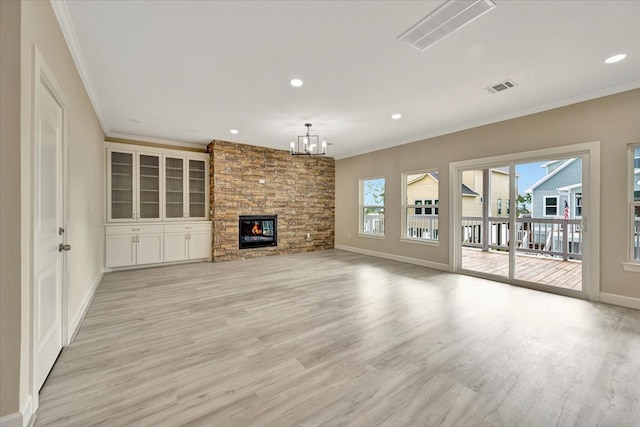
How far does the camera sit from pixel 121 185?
5.57 metres

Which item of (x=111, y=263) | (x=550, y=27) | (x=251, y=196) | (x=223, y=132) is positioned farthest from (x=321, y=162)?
(x=550, y=27)

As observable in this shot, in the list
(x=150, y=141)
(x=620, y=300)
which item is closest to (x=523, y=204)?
(x=620, y=300)

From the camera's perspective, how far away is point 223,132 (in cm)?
555

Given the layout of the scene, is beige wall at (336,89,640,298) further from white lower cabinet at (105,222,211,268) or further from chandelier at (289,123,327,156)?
white lower cabinet at (105,222,211,268)

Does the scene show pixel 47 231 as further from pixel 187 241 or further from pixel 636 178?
pixel 636 178

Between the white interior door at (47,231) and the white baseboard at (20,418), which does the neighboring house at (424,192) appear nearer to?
the white interior door at (47,231)

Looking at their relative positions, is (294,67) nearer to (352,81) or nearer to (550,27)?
(352,81)

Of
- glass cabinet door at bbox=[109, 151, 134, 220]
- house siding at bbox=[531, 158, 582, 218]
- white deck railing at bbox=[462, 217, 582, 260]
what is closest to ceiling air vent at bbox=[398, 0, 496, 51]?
house siding at bbox=[531, 158, 582, 218]

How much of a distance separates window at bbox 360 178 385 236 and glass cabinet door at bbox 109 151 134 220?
5.50 meters

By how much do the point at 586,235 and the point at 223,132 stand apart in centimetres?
629

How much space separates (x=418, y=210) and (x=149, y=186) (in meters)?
6.00

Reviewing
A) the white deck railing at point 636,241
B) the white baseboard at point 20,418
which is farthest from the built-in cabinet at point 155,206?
the white deck railing at point 636,241
